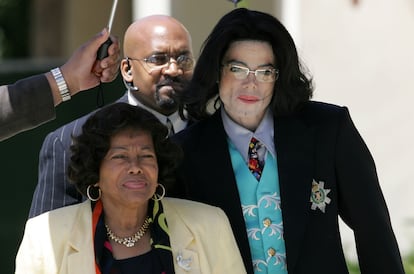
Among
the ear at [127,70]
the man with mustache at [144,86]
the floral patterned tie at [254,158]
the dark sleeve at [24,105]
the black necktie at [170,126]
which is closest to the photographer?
the dark sleeve at [24,105]

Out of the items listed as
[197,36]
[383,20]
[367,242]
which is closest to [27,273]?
[367,242]

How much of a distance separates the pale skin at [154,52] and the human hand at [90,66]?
0.62 m

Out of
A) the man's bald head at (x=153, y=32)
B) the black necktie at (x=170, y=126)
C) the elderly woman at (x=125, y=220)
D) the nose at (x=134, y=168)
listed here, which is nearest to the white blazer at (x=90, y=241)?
the elderly woman at (x=125, y=220)

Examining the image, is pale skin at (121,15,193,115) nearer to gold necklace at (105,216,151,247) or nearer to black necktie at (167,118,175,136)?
black necktie at (167,118,175,136)

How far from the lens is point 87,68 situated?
4.48 metres

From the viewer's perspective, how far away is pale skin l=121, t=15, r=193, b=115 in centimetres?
528

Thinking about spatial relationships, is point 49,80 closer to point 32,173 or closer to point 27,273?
point 27,273

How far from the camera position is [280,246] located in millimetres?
4594

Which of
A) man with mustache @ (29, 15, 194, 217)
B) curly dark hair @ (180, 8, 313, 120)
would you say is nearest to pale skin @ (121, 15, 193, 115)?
man with mustache @ (29, 15, 194, 217)

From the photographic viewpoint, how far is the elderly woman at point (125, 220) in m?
4.45

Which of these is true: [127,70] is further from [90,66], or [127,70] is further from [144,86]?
[90,66]

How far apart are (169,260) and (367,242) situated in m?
Answer: 0.75

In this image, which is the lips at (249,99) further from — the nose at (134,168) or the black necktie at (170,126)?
the black necktie at (170,126)

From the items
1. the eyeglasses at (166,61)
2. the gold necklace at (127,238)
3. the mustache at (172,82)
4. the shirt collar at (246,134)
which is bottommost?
the gold necklace at (127,238)
